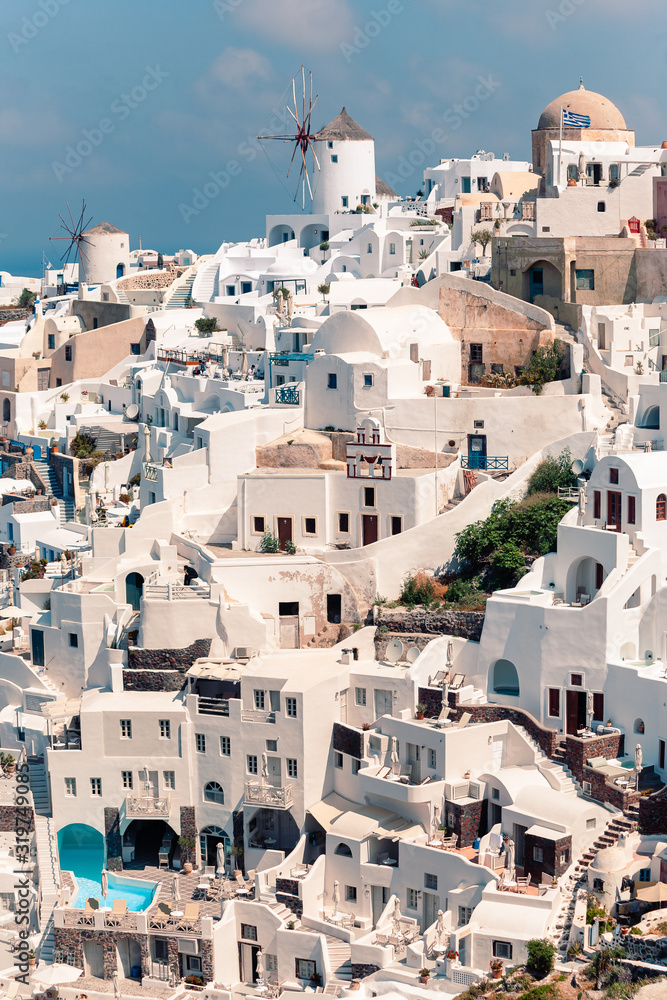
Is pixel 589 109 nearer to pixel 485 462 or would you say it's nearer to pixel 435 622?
pixel 485 462

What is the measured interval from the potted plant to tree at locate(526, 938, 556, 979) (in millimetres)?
954

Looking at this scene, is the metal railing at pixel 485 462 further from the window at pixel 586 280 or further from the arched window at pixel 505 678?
the arched window at pixel 505 678

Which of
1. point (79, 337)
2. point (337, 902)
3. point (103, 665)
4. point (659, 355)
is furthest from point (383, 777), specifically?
point (79, 337)

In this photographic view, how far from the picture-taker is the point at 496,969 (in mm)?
36688

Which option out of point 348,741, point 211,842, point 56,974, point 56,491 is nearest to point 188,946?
point 56,974

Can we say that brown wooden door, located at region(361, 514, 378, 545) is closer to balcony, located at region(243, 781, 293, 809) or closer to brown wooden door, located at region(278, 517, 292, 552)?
brown wooden door, located at region(278, 517, 292, 552)

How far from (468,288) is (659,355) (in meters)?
7.07

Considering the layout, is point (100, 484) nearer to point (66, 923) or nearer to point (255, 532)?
point (255, 532)

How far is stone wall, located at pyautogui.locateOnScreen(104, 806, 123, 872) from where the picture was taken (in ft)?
147

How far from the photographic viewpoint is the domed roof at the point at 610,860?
37.5m

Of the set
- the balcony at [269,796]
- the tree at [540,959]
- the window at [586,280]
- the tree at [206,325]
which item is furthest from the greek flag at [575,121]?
the tree at [540,959]

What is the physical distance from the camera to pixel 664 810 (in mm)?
38719

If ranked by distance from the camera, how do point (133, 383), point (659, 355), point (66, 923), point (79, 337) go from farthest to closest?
point (79, 337), point (133, 383), point (659, 355), point (66, 923)

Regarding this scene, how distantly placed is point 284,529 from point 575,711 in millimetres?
11903
